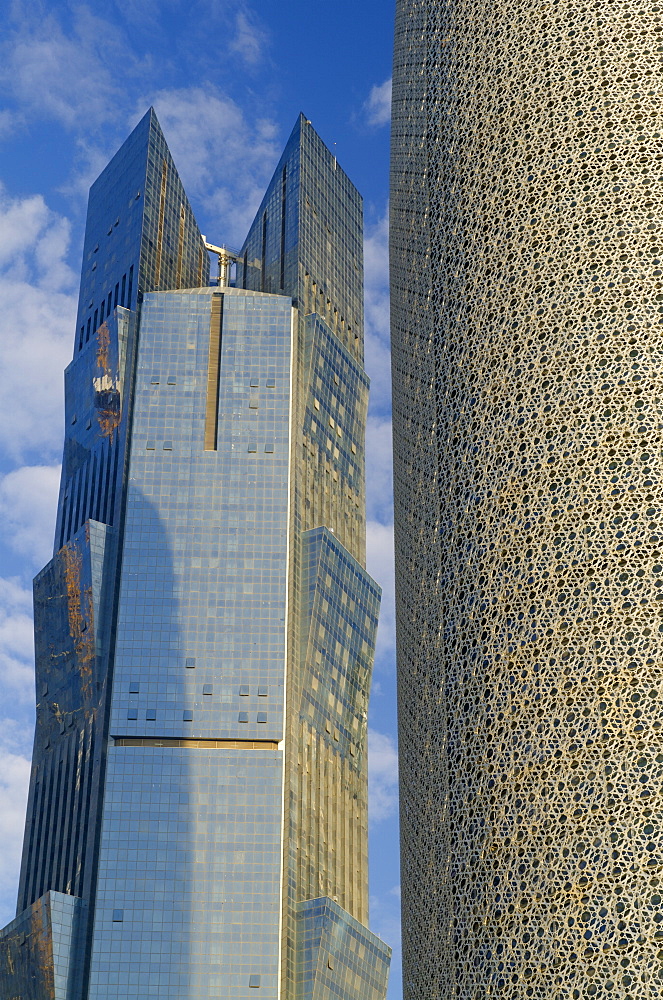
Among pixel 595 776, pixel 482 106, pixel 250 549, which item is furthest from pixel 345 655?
→ pixel 595 776

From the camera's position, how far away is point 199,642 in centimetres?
7475

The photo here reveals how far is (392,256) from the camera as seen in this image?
37.2m

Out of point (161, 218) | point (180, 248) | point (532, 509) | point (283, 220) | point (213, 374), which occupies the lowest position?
point (532, 509)

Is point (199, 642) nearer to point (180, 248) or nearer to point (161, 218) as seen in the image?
point (180, 248)

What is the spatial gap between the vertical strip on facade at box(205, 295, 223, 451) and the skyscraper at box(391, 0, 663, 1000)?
4687cm

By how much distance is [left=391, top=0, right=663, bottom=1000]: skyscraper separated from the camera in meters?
24.8

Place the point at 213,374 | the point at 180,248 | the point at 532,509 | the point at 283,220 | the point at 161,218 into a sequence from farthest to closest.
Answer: the point at 283,220, the point at 180,248, the point at 161,218, the point at 213,374, the point at 532,509

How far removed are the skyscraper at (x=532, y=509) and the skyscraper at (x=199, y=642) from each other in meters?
41.0

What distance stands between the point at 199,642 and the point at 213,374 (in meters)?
18.6

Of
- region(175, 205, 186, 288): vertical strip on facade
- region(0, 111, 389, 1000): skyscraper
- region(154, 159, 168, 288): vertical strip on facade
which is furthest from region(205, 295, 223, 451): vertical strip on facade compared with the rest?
region(175, 205, 186, 288): vertical strip on facade

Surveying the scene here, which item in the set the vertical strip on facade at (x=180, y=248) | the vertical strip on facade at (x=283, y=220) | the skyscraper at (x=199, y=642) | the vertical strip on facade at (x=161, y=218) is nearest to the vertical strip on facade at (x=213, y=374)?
the skyscraper at (x=199, y=642)

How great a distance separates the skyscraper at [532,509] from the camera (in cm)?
2475

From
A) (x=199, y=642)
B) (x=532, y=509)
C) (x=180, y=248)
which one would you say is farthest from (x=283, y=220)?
(x=532, y=509)

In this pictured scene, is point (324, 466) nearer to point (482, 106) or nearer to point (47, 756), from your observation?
point (47, 756)
